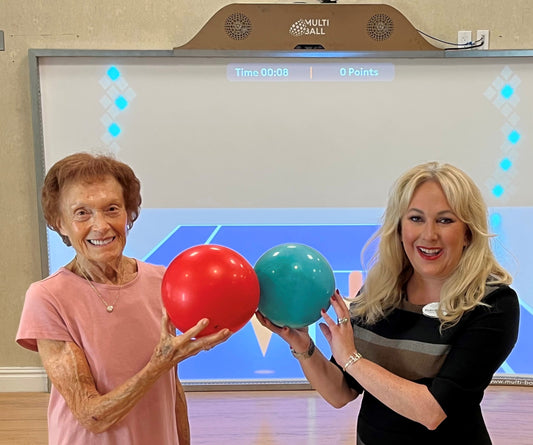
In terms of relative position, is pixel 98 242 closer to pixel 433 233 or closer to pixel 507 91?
pixel 433 233

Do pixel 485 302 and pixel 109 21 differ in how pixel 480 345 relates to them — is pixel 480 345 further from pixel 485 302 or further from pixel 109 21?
pixel 109 21

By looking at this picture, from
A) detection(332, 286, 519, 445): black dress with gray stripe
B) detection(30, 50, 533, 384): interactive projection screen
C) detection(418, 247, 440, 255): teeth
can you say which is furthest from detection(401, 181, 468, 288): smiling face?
detection(30, 50, 533, 384): interactive projection screen

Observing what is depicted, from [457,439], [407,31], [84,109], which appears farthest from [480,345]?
[84,109]

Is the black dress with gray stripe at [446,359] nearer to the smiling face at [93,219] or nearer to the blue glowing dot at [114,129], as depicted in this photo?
the smiling face at [93,219]

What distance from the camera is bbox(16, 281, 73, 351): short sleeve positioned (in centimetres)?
110

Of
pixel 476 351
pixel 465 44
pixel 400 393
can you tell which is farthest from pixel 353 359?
pixel 465 44

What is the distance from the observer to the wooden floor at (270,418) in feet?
8.42

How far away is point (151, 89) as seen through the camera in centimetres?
299

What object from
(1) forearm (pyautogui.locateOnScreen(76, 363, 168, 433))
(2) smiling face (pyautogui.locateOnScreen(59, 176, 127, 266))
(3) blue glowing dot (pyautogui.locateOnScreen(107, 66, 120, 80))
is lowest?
(1) forearm (pyautogui.locateOnScreen(76, 363, 168, 433))

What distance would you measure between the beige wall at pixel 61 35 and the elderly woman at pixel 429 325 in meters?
2.12

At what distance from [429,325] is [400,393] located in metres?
0.19

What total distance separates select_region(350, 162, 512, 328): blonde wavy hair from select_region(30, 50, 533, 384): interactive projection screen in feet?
5.69

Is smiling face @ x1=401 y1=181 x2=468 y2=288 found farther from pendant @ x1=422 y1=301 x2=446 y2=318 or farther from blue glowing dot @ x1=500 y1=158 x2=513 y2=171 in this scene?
blue glowing dot @ x1=500 y1=158 x2=513 y2=171

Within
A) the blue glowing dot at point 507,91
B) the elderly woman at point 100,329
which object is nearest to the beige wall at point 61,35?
the blue glowing dot at point 507,91
